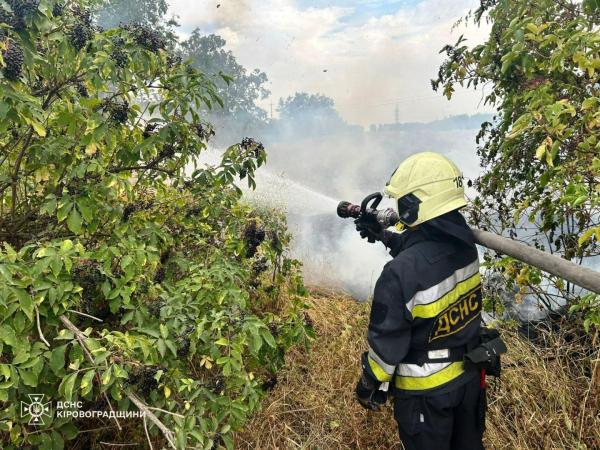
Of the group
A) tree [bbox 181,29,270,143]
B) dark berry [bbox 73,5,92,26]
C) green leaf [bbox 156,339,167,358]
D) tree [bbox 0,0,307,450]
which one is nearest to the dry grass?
tree [bbox 0,0,307,450]

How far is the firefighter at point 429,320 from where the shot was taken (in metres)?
1.57

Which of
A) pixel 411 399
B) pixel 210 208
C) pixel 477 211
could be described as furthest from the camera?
pixel 477 211

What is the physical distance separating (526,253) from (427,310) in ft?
1.44

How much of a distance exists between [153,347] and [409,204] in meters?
1.22

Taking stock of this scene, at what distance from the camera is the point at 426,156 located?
1.62 metres

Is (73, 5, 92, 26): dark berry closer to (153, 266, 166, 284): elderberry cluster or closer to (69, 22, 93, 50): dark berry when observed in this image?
(69, 22, 93, 50): dark berry

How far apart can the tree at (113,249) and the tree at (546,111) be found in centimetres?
159

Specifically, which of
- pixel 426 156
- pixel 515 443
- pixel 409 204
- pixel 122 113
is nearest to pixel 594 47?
pixel 426 156

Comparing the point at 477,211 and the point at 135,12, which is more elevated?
the point at 135,12

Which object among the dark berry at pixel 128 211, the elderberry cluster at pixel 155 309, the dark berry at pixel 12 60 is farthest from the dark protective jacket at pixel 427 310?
the dark berry at pixel 12 60

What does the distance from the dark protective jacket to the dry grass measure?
3.24ft

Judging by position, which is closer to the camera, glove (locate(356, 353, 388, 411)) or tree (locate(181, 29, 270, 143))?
glove (locate(356, 353, 388, 411))

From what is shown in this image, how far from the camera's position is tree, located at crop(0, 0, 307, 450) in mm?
1437

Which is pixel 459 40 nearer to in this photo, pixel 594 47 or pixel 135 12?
pixel 594 47
